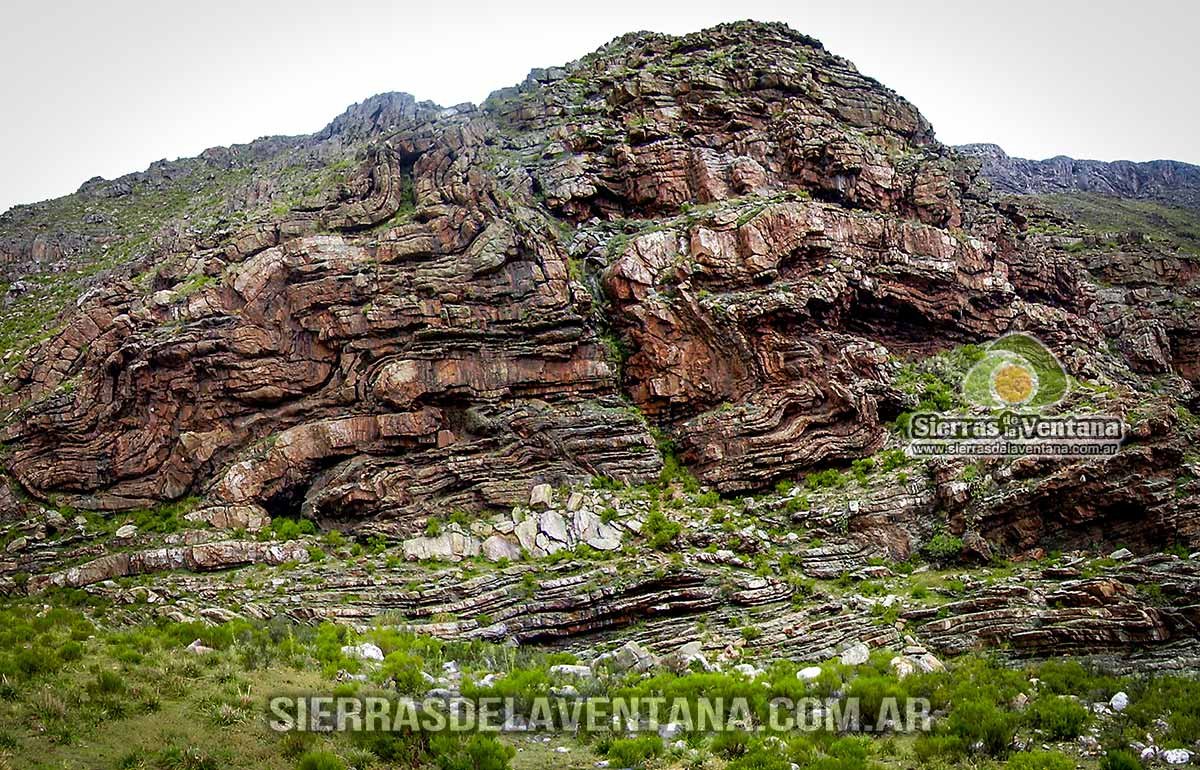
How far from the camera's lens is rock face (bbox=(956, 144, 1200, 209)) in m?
94.8

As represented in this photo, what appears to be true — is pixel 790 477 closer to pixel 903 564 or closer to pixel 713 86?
pixel 903 564

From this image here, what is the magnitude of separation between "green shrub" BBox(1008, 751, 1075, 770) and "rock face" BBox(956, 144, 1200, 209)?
90.1 metres

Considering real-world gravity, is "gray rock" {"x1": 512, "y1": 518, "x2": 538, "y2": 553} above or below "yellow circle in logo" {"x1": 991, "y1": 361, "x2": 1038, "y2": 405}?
below

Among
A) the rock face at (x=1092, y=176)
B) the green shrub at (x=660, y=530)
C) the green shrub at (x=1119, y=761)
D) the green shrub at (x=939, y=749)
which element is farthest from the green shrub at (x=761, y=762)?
the rock face at (x=1092, y=176)

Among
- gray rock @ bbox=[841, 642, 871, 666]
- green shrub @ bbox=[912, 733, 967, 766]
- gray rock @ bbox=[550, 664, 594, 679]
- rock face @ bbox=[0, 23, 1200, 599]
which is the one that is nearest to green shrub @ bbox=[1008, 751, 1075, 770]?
green shrub @ bbox=[912, 733, 967, 766]

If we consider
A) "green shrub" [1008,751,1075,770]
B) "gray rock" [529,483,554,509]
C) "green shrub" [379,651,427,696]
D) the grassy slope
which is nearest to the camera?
"green shrub" [1008,751,1075,770]

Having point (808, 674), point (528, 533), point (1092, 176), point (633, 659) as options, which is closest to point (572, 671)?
point (633, 659)

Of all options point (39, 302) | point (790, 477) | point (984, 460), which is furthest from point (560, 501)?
point (39, 302)

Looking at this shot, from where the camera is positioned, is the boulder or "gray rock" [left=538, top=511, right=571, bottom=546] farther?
"gray rock" [left=538, top=511, right=571, bottom=546]

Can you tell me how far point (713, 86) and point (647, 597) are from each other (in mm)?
31206

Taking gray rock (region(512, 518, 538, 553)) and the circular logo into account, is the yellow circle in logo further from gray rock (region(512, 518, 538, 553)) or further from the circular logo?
gray rock (region(512, 518, 538, 553))

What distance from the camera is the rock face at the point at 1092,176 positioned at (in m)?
94.8

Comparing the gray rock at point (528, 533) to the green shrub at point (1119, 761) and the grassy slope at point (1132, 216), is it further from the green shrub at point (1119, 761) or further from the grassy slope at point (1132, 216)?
the grassy slope at point (1132, 216)

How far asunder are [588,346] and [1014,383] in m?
17.8
